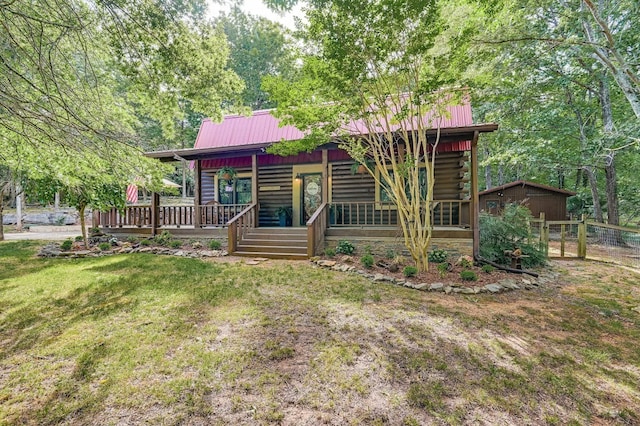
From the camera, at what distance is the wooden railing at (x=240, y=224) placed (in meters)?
7.92

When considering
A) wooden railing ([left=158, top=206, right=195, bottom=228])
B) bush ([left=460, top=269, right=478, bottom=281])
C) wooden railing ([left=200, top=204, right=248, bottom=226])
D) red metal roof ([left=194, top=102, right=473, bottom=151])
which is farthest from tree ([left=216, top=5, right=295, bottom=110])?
bush ([left=460, top=269, right=478, bottom=281])

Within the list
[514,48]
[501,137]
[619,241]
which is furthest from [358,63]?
[501,137]

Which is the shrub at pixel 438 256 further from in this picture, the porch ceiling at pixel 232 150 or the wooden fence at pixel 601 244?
the porch ceiling at pixel 232 150

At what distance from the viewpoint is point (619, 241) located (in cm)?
881

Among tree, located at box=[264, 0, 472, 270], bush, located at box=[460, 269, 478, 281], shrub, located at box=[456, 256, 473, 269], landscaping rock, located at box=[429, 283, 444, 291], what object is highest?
tree, located at box=[264, 0, 472, 270]

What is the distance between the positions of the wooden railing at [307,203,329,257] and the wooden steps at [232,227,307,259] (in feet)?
0.96

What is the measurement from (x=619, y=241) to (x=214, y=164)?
13.8 meters

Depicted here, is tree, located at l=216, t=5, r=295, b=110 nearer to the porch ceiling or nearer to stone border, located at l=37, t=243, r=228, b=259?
the porch ceiling

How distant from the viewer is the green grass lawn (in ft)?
6.73

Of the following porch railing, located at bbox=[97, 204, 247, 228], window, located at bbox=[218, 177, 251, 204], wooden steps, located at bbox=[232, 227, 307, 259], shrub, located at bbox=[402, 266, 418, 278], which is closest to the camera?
shrub, located at bbox=[402, 266, 418, 278]

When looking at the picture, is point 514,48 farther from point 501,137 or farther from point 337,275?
point 337,275

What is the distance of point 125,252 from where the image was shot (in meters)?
7.99

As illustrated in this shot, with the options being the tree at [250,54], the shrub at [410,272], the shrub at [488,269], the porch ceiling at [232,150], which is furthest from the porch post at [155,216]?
the tree at [250,54]

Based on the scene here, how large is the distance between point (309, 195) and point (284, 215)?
47.5 inches
